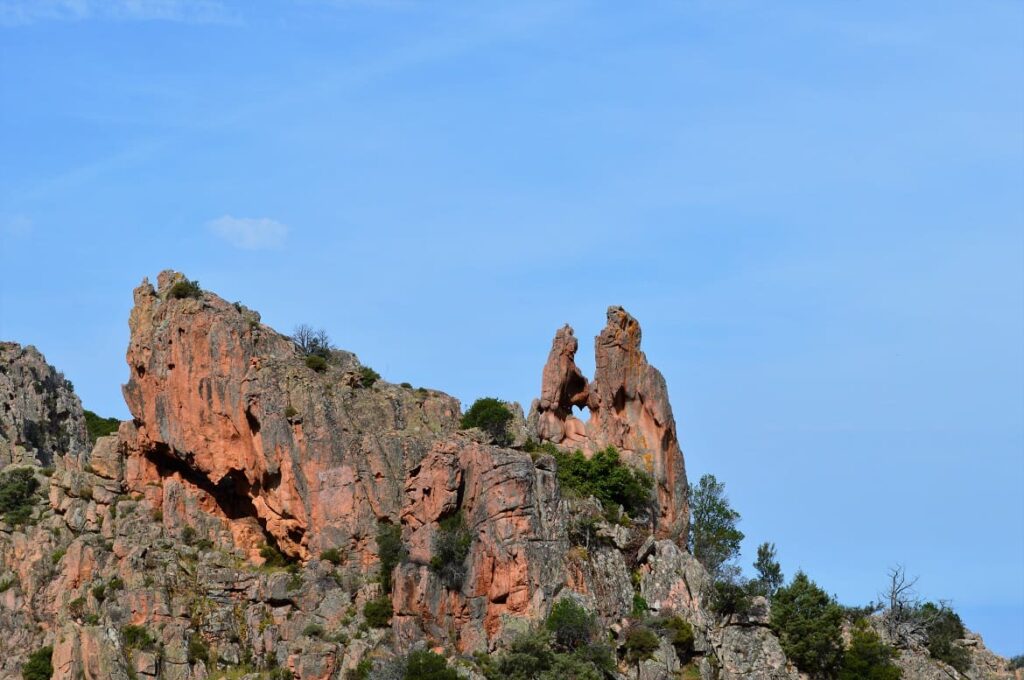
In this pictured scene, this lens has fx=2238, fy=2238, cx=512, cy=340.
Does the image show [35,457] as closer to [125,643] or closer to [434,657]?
[125,643]

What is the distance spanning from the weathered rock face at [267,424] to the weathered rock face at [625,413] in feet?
21.2

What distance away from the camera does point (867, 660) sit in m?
116

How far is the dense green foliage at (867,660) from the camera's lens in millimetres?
115688

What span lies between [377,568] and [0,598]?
2206 centimetres

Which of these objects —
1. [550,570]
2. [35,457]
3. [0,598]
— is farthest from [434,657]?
[35,457]

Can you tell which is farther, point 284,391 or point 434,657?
point 284,391

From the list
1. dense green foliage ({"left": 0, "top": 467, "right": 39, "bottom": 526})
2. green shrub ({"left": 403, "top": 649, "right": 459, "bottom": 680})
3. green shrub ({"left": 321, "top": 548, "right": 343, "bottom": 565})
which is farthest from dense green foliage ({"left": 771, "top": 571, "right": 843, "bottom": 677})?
dense green foliage ({"left": 0, "top": 467, "right": 39, "bottom": 526})

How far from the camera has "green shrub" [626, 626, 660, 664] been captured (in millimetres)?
110875

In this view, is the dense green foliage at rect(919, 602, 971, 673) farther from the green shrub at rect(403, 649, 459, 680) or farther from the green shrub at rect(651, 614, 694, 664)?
the green shrub at rect(403, 649, 459, 680)

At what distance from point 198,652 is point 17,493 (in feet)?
65.1

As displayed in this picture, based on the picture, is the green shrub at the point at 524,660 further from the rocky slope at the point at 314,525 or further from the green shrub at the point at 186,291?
the green shrub at the point at 186,291

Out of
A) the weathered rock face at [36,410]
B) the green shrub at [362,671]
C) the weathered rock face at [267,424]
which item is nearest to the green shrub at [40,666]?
the weathered rock face at [267,424]

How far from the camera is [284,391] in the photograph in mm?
122688

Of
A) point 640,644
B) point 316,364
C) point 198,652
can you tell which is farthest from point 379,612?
point 316,364
